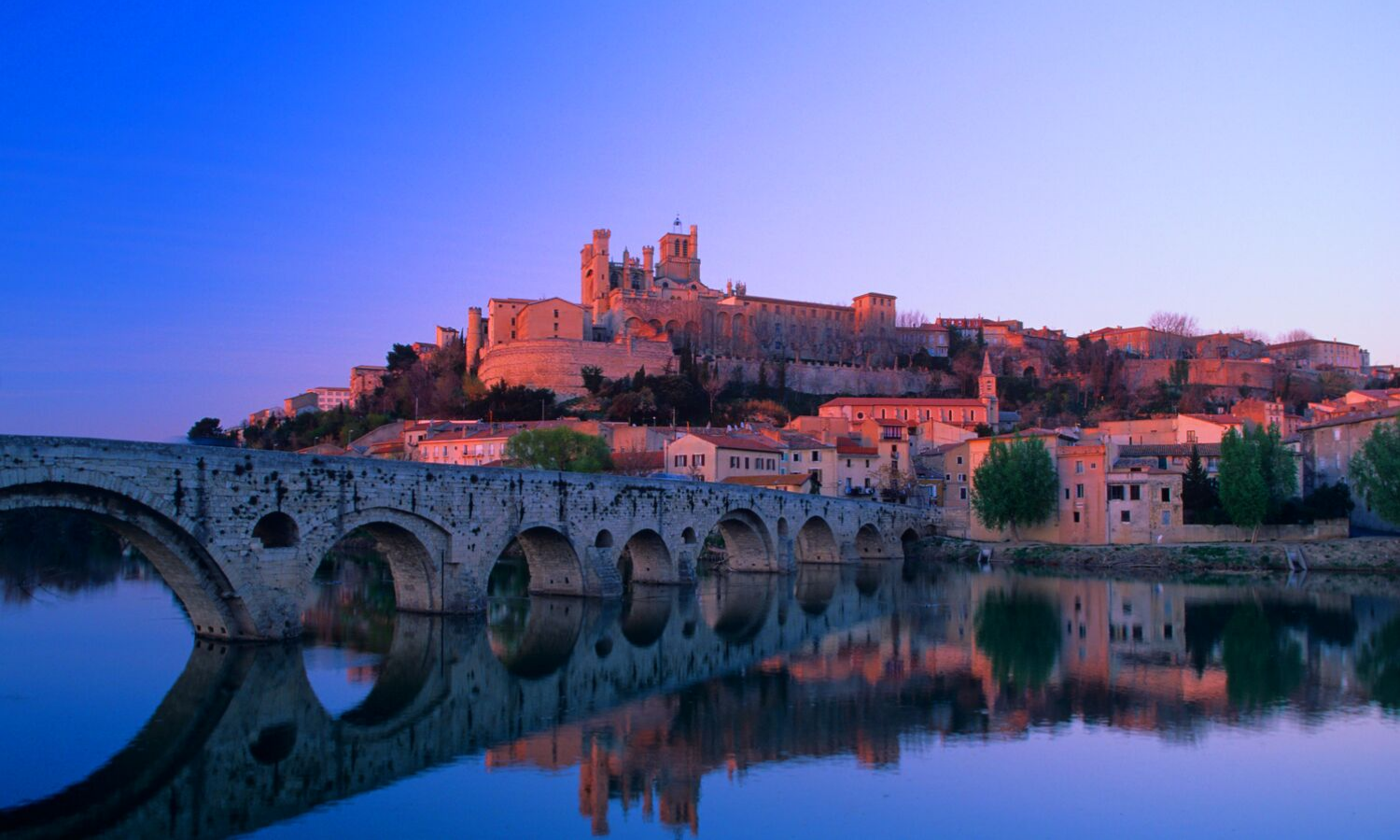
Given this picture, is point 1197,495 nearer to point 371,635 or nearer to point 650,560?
point 650,560

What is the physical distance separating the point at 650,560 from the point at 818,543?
14021 millimetres

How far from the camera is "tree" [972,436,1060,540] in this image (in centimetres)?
4703

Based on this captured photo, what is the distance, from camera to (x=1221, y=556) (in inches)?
1622

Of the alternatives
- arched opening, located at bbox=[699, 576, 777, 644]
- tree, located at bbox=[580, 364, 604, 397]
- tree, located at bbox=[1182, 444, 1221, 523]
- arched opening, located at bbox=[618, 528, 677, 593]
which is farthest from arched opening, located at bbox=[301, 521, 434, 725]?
tree, located at bbox=[580, 364, 604, 397]

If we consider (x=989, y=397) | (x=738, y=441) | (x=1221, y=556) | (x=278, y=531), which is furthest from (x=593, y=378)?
(x=278, y=531)

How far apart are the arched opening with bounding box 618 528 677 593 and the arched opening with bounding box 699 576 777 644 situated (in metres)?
1.37

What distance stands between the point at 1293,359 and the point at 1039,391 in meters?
32.2

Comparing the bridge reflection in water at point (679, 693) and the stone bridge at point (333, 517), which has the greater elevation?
the stone bridge at point (333, 517)

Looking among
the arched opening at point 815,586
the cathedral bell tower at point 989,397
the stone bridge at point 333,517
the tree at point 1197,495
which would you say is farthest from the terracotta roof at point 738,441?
the cathedral bell tower at point 989,397

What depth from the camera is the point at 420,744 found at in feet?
48.0

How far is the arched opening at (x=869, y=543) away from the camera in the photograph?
1905 inches

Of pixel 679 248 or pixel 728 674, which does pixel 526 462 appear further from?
pixel 679 248

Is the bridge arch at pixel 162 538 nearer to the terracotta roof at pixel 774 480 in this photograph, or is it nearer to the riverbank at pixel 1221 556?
the terracotta roof at pixel 774 480

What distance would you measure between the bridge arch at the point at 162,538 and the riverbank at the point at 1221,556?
33900mm
